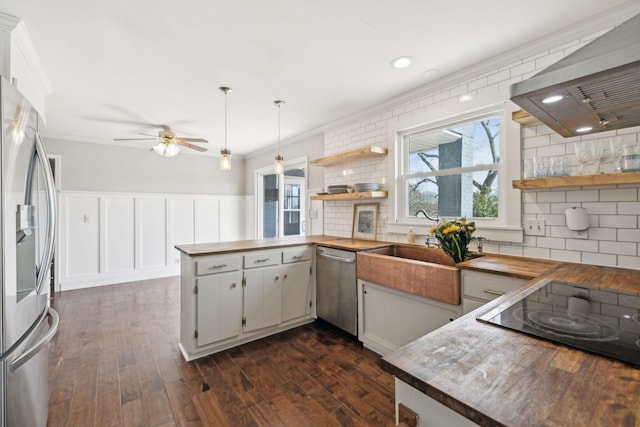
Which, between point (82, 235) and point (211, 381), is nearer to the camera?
point (211, 381)

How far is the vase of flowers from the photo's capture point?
2164 millimetres

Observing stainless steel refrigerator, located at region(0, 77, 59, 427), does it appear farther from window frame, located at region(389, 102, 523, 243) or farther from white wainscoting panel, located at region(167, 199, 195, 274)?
white wainscoting panel, located at region(167, 199, 195, 274)

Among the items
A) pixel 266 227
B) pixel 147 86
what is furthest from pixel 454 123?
pixel 266 227

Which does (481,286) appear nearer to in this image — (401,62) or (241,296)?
(401,62)

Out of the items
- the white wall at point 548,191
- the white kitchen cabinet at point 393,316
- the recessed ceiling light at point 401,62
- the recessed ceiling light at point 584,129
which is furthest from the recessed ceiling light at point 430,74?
the white kitchen cabinet at point 393,316

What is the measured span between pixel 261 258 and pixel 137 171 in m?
3.85

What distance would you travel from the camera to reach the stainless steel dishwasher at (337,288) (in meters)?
2.75

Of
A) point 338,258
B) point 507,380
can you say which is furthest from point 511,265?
point 507,380

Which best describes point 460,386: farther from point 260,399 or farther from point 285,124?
point 285,124

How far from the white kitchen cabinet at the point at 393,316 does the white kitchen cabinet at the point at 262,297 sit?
2.71ft

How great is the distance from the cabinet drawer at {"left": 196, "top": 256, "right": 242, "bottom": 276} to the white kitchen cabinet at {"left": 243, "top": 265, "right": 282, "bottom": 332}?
136mm

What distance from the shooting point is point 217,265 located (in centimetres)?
251

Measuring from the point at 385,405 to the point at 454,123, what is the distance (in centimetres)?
243

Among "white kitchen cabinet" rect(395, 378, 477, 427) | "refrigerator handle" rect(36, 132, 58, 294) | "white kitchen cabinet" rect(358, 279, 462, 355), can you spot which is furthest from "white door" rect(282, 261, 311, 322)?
"white kitchen cabinet" rect(395, 378, 477, 427)
